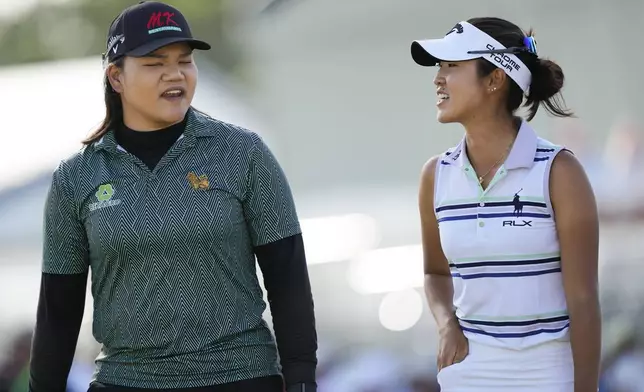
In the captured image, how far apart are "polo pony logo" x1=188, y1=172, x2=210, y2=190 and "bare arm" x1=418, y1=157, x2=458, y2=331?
64cm

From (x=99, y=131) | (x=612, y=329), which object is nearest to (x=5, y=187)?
(x=99, y=131)

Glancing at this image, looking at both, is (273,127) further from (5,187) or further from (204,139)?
(204,139)

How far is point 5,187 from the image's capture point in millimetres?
5414

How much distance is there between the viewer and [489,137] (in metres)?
3.19

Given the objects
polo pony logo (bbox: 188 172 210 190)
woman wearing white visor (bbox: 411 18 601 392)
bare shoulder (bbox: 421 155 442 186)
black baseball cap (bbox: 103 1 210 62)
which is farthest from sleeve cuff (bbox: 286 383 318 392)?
black baseball cap (bbox: 103 1 210 62)

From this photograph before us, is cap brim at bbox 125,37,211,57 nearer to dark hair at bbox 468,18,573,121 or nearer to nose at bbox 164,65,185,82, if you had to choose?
nose at bbox 164,65,185,82

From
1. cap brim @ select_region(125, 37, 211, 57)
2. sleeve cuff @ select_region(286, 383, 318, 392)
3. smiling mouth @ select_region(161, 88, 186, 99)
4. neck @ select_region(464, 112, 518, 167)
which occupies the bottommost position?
sleeve cuff @ select_region(286, 383, 318, 392)

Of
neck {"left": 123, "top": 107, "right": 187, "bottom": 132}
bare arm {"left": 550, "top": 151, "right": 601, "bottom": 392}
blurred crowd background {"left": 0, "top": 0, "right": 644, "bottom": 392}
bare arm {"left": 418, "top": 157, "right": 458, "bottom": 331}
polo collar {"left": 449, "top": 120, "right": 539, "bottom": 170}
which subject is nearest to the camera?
bare arm {"left": 550, "top": 151, "right": 601, "bottom": 392}

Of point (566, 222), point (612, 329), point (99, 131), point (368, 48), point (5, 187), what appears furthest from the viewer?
point (5, 187)

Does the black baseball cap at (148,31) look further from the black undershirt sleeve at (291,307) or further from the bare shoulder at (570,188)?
the bare shoulder at (570,188)

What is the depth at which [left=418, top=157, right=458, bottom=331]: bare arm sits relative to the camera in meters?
3.26

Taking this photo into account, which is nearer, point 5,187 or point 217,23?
point 217,23

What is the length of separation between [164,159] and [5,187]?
2577 mm

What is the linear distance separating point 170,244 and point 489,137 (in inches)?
35.6
